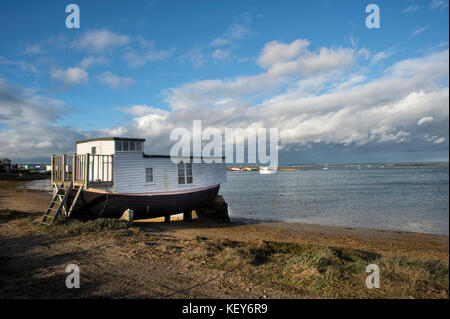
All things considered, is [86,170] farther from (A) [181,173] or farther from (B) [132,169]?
(A) [181,173]

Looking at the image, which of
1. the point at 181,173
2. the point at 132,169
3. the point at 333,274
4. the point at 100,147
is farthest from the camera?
the point at 181,173

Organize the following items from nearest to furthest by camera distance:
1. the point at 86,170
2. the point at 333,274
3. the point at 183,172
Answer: the point at 333,274 < the point at 86,170 < the point at 183,172

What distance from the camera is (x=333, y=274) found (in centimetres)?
646

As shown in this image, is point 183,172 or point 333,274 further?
point 183,172

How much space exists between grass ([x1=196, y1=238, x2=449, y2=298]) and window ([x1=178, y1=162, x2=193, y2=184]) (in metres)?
8.63

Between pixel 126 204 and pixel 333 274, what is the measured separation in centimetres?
1140

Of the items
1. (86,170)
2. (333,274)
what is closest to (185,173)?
(86,170)

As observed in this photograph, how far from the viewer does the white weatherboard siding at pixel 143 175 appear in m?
14.4

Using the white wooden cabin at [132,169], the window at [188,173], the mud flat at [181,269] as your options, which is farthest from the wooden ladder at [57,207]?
the window at [188,173]

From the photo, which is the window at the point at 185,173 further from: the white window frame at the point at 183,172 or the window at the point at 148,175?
the window at the point at 148,175

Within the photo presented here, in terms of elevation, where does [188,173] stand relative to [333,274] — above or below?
above

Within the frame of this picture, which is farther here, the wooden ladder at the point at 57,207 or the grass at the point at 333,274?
the wooden ladder at the point at 57,207

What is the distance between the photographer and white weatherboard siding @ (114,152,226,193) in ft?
47.2

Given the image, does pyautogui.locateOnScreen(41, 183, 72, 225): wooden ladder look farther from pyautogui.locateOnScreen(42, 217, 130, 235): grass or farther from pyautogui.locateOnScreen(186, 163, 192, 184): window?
pyautogui.locateOnScreen(186, 163, 192, 184): window
